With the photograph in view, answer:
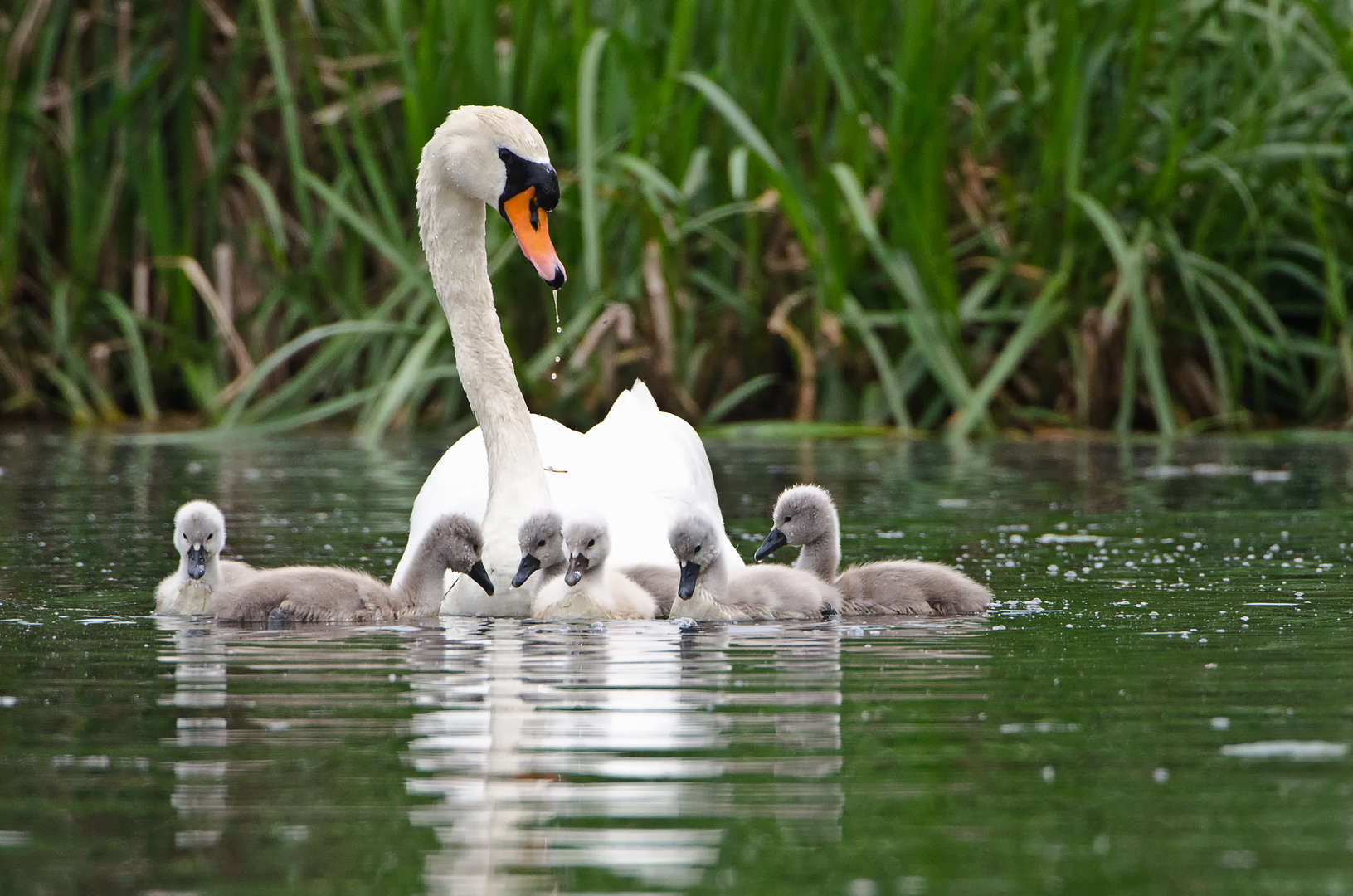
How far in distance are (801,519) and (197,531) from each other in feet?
5.15

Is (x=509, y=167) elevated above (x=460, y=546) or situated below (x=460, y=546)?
above

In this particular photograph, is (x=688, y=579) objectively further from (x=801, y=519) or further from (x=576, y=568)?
(x=801, y=519)

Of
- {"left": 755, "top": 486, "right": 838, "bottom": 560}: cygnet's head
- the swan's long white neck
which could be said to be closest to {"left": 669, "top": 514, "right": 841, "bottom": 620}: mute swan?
{"left": 755, "top": 486, "right": 838, "bottom": 560}: cygnet's head

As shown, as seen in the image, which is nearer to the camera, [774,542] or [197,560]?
[197,560]

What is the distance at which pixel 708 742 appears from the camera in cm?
356

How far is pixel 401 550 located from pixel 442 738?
143 inches

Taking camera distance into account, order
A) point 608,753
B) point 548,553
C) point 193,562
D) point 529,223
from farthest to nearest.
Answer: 1. point 529,223
2. point 548,553
3. point 193,562
4. point 608,753

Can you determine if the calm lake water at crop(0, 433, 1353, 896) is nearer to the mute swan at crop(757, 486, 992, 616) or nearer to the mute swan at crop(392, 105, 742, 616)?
the mute swan at crop(757, 486, 992, 616)

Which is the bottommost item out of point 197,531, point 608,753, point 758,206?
point 608,753

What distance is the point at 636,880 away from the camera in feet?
8.76

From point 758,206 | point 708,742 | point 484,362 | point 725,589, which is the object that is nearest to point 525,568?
point 725,589

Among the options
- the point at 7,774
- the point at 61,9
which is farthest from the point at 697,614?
the point at 61,9

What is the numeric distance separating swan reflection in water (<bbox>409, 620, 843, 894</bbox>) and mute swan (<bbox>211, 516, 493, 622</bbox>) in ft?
1.71

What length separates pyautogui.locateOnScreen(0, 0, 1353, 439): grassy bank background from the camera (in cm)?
1105
